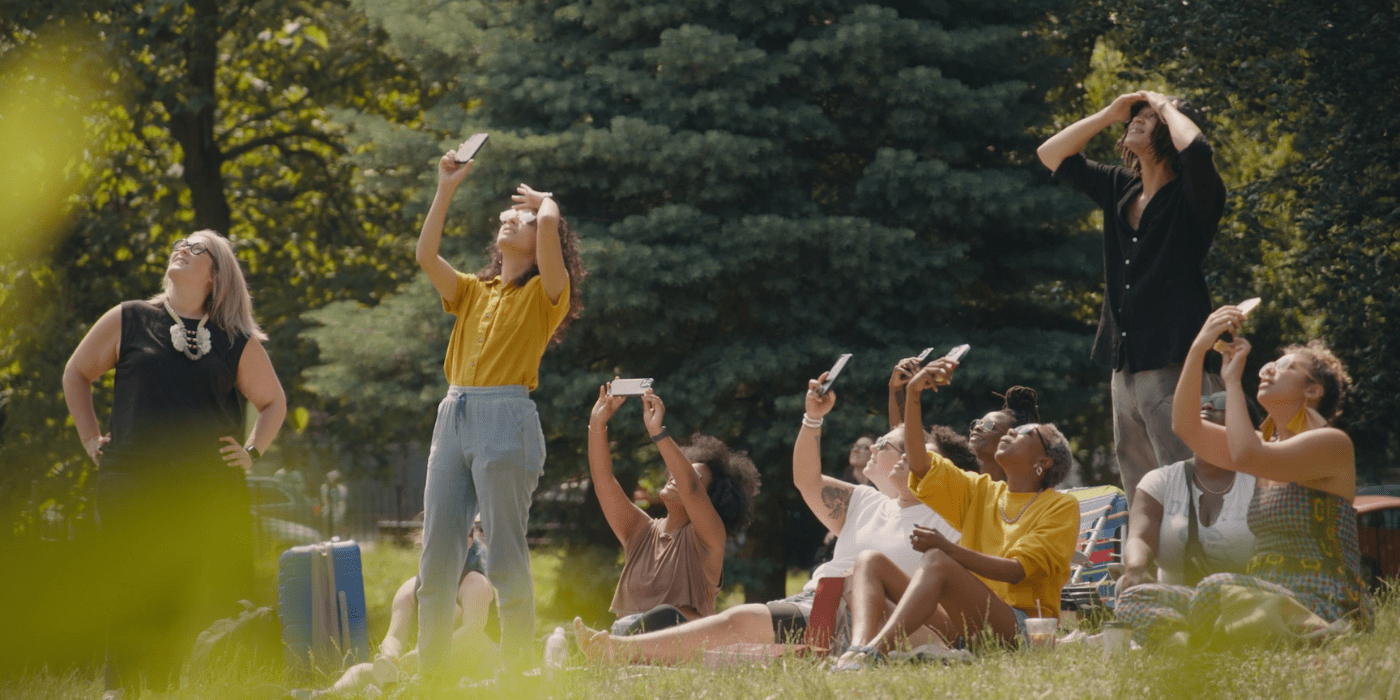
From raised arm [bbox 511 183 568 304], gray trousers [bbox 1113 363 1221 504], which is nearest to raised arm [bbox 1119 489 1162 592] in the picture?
gray trousers [bbox 1113 363 1221 504]

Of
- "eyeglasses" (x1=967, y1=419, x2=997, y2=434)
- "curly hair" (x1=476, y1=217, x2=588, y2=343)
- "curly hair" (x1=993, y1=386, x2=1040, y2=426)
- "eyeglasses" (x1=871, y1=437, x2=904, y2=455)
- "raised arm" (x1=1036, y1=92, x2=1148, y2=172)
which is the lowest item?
"eyeglasses" (x1=871, y1=437, x2=904, y2=455)

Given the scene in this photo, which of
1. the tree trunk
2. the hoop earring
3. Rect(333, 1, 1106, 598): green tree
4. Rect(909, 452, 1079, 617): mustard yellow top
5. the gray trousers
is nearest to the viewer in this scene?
the hoop earring

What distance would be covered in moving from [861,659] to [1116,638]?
2.81 ft

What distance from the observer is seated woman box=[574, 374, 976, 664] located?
4.98m

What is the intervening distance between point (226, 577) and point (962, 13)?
7.24 metres

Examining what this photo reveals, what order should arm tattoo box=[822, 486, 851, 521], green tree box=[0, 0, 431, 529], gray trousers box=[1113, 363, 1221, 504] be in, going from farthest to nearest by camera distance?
green tree box=[0, 0, 431, 529] → arm tattoo box=[822, 486, 851, 521] → gray trousers box=[1113, 363, 1221, 504]

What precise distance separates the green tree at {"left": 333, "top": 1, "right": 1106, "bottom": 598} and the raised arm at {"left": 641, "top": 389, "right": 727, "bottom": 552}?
2.99m

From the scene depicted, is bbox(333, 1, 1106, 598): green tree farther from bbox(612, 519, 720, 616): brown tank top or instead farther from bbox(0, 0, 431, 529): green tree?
bbox(612, 519, 720, 616): brown tank top

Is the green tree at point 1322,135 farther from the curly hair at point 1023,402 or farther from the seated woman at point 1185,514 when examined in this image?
the seated woman at point 1185,514

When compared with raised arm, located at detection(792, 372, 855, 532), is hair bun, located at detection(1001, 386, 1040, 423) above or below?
above

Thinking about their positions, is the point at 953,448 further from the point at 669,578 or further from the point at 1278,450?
the point at 1278,450

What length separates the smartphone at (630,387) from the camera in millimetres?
5086

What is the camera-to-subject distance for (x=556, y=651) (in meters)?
4.64

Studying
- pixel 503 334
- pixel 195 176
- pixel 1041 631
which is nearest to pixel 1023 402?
pixel 1041 631
